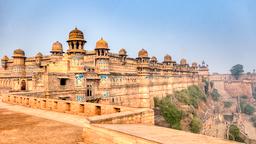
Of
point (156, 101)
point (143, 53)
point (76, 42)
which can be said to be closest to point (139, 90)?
point (143, 53)

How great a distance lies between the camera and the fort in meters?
7.46

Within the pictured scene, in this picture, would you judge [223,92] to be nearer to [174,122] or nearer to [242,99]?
[242,99]

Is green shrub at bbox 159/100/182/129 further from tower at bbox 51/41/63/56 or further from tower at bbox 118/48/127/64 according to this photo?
tower at bbox 51/41/63/56

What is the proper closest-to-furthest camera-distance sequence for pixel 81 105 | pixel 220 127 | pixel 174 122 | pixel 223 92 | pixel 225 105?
pixel 81 105, pixel 174 122, pixel 220 127, pixel 225 105, pixel 223 92

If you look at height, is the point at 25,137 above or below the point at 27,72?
below

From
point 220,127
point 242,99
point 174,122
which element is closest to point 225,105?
point 242,99

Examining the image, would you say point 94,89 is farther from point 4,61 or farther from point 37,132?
point 4,61

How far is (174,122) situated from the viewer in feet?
163

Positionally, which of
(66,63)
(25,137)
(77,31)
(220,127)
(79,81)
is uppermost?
(77,31)

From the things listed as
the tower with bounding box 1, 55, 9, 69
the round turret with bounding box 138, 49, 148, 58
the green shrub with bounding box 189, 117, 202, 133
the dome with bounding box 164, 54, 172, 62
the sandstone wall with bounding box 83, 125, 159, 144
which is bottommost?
the green shrub with bounding box 189, 117, 202, 133

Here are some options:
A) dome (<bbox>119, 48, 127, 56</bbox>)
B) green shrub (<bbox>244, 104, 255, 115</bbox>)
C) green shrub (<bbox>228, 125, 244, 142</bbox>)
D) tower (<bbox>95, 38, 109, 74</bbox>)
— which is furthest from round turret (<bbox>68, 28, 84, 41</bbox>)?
green shrub (<bbox>244, 104, 255, 115</bbox>)

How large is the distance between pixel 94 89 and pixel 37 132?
2412 cm

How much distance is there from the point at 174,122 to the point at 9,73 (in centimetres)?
3553

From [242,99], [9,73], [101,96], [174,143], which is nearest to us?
[174,143]
